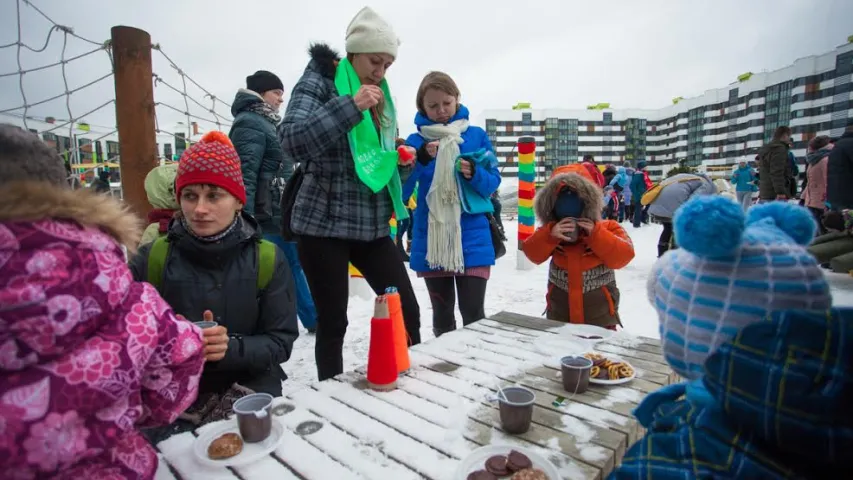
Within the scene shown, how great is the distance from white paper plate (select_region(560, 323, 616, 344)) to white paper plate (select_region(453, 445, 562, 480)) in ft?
3.33

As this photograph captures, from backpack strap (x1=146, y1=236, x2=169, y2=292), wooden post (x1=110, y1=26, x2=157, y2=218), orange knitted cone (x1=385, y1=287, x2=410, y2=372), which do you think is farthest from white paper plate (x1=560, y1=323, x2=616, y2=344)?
wooden post (x1=110, y1=26, x2=157, y2=218)

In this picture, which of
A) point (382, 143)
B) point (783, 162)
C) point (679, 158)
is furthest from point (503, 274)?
point (679, 158)

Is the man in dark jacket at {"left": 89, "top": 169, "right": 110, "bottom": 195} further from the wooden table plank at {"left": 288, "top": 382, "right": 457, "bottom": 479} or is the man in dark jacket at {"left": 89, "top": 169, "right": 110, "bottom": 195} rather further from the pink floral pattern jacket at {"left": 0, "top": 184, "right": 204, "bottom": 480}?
the wooden table plank at {"left": 288, "top": 382, "right": 457, "bottom": 479}

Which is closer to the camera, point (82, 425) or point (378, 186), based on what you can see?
point (82, 425)

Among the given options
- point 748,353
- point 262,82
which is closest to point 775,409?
point 748,353

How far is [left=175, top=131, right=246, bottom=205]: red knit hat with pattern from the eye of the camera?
1661mm

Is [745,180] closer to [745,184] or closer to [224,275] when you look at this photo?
[745,184]

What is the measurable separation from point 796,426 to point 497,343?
4.34 feet

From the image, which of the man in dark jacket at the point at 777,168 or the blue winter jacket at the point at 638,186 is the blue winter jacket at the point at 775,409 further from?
the blue winter jacket at the point at 638,186

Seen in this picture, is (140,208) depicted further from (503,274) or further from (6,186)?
(503,274)

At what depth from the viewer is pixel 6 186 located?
75cm

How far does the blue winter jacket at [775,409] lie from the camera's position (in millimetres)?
614

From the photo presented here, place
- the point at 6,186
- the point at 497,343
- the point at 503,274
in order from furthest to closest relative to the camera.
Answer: the point at 503,274
the point at 497,343
the point at 6,186

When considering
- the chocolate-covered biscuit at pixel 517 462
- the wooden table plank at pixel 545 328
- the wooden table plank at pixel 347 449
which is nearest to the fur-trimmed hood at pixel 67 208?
the wooden table plank at pixel 347 449
